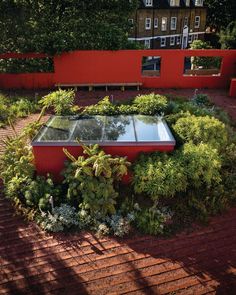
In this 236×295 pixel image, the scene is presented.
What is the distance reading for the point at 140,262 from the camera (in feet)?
22.0

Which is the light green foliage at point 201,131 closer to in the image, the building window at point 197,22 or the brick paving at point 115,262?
the brick paving at point 115,262

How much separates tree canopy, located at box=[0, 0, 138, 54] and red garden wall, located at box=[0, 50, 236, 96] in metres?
0.59

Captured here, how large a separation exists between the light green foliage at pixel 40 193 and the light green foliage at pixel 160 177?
2.06m

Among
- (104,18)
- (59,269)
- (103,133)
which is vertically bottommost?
(59,269)

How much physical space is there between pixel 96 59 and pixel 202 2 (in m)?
27.1

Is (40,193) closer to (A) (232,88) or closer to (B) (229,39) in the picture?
(A) (232,88)

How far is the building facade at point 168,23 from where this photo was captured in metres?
34.1

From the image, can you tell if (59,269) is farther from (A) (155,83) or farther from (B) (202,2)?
(B) (202,2)

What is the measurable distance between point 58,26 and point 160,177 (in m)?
11.8

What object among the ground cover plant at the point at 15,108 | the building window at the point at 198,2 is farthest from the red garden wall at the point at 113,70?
the building window at the point at 198,2

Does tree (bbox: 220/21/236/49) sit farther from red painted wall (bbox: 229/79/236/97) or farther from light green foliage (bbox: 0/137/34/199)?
light green foliage (bbox: 0/137/34/199)

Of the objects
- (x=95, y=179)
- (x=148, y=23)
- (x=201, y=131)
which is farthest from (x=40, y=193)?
(x=148, y=23)

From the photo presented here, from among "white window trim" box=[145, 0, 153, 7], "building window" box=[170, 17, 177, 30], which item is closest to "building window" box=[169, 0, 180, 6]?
"building window" box=[170, 17, 177, 30]

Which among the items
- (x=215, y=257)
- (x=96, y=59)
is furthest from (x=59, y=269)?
(x=96, y=59)
